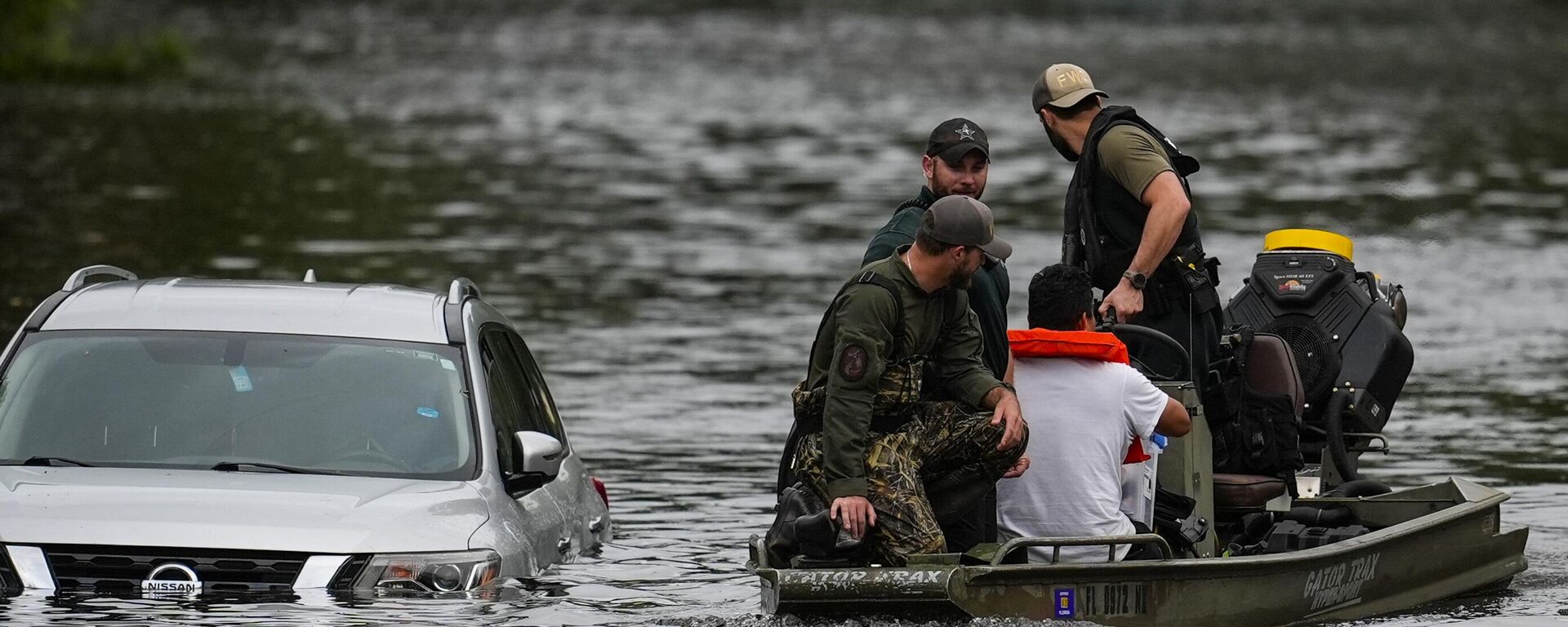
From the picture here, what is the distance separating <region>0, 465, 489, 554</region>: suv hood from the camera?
861 centimetres

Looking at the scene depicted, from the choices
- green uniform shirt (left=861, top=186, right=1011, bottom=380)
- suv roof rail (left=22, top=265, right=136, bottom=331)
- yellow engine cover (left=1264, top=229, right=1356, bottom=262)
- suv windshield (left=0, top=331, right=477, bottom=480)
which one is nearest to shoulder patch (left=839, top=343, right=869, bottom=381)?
green uniform shirt (left=861, top=186, right=1011, bottom=380)

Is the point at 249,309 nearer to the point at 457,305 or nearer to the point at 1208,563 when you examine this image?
the point at 457,305

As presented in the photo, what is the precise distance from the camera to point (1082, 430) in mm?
9398

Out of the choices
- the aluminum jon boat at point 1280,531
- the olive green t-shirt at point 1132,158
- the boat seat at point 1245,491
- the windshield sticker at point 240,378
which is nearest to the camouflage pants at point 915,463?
the aluminum jon boat at point 1280,531

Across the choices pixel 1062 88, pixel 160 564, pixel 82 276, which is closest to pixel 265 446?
pixel 160 564

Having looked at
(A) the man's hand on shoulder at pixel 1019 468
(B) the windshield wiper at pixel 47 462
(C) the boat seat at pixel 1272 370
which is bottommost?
(A) the man's hand on shoulder at pixel 1019 468

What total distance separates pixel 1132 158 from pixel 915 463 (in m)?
2.60

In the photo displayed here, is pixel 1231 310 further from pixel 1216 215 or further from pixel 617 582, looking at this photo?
pixel 1216 215

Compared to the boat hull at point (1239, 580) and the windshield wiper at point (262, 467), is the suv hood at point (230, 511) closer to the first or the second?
the windshield wiper at point (262, 467)

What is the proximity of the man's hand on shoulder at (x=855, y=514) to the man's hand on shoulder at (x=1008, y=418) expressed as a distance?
57cm

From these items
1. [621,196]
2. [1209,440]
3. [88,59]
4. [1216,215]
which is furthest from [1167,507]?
[88,59]

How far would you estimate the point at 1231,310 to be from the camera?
12.4m

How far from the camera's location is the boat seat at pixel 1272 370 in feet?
36.7

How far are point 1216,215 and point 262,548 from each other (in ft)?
84.9
